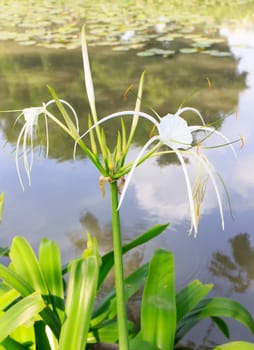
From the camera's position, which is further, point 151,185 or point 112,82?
point 112,82

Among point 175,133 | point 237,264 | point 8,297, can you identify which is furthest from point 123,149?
point 237,264

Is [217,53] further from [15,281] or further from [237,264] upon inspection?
[15,281]

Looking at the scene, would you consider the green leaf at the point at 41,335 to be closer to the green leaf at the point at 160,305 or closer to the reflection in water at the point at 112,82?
the green leaf at the point at 160,305

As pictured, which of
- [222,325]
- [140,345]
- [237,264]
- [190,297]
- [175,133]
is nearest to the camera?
[175,133]

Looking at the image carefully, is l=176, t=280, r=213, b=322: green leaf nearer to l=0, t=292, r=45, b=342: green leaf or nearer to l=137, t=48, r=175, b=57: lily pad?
l=0, t=292, r=45, b=342: green leaf

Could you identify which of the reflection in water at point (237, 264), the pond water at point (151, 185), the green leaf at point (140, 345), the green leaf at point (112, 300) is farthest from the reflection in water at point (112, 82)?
the green leaf at point (140, 345)

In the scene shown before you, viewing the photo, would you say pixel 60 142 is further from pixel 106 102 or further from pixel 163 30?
pixel 163 30

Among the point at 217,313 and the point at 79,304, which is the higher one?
the point at 79,304

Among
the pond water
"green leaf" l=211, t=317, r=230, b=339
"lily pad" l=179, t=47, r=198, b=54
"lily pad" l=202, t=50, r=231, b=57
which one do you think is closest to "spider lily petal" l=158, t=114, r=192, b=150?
the pond water

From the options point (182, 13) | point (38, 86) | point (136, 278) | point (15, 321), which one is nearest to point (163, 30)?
point (182, 13)
